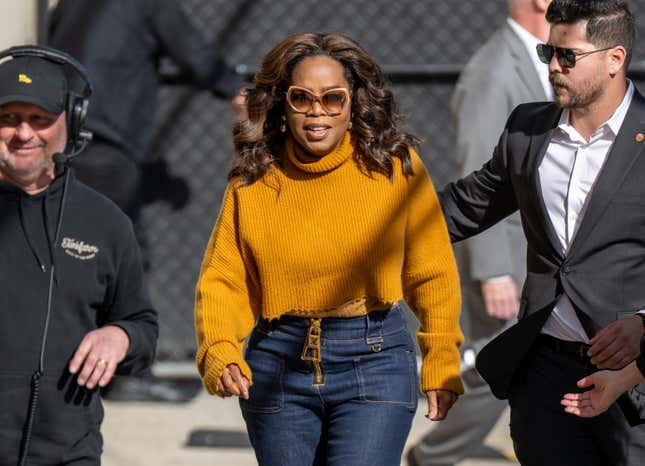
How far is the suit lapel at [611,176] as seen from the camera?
372 cm

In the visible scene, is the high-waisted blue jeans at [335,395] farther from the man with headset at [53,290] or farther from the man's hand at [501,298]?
the man's hand at [501,298]

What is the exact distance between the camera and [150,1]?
7.05 metres

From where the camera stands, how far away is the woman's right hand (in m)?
3.77

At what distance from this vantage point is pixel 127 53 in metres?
7.11

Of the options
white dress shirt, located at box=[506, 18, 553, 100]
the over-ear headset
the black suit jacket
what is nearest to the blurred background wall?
white dress shirt, located at box=[506, 18, 553, 100]

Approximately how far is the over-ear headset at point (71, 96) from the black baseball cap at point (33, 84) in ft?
0.09

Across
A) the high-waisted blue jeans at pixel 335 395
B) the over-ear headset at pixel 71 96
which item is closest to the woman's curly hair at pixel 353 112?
the high-waisted blue jeans at pixel 335 395

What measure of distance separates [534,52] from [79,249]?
96.6 inches

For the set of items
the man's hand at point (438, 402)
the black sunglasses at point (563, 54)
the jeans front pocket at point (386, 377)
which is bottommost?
the man's hand at point (438, 402)

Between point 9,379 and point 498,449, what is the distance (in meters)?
3.40

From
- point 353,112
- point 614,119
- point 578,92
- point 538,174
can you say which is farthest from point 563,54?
point 353,112

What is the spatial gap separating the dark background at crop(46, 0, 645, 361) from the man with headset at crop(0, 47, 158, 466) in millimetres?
3693

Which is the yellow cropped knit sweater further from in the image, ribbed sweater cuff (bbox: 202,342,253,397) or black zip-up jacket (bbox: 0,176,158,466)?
black zip-up jacket (bbox: 0,176,158,466)

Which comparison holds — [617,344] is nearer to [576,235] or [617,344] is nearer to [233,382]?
[576,235]
